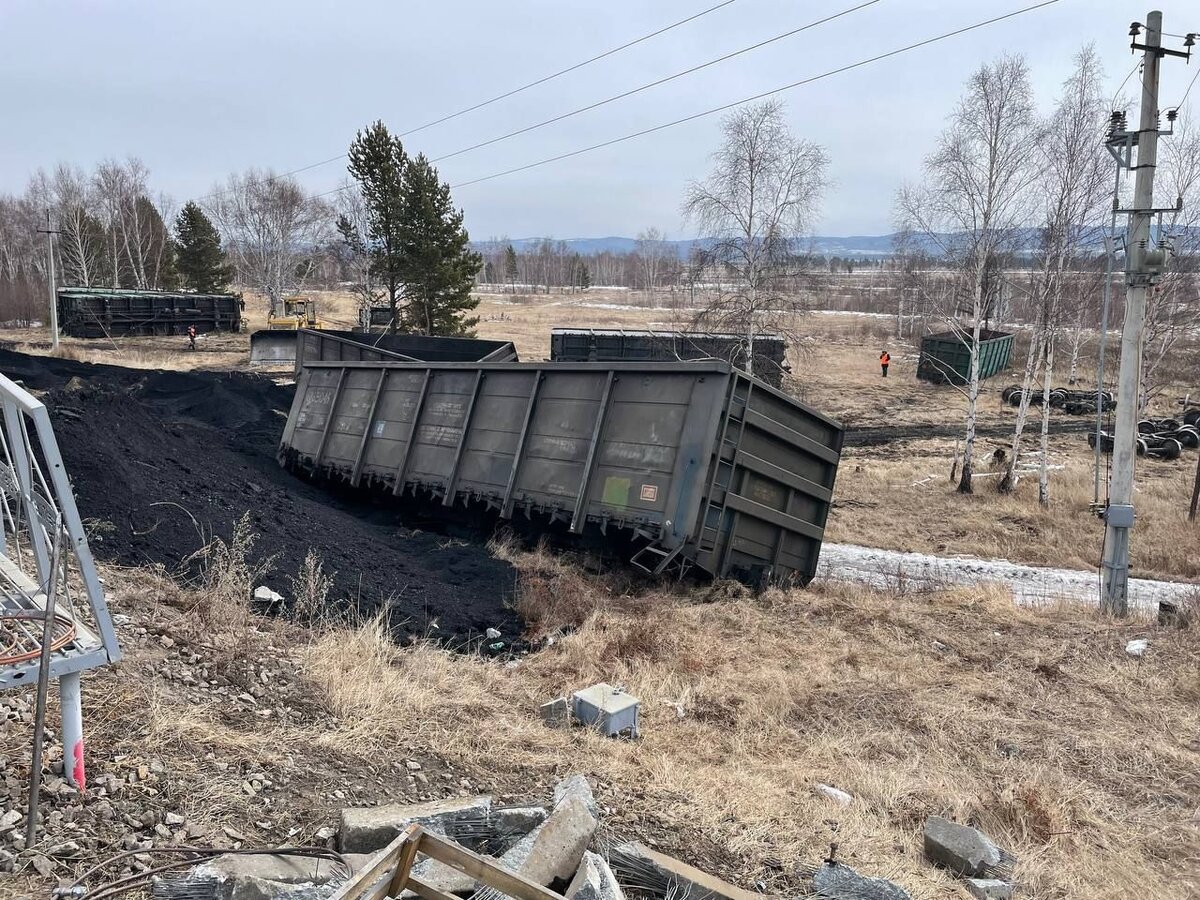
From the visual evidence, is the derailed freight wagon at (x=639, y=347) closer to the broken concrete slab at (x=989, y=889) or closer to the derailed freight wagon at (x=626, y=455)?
the derailed freight wagon at (x=626, y=455)

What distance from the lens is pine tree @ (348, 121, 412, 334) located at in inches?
1230

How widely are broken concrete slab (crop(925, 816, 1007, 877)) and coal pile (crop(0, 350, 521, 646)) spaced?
12.8ft

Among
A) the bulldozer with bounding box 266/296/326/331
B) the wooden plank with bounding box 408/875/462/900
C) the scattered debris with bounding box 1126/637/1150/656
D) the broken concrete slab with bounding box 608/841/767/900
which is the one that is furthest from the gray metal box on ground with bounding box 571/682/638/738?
the bulldozer with bounding box 266/296/326/331

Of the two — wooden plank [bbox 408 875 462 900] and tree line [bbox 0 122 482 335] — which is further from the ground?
tree line [bbox 0 122 482 335]

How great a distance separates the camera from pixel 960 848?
376 centimetres

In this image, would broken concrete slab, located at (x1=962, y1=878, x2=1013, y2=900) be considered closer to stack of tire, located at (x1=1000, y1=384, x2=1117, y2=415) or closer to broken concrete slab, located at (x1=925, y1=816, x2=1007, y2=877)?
broken concrete slab, located at (x1=925, y1=816, x2=1007, y2=877)

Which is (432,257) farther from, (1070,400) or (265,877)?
(265,877)

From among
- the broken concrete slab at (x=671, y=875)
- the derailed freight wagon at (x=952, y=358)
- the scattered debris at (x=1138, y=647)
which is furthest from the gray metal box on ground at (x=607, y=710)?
the derailed freight wagon at (x=952, y=358)

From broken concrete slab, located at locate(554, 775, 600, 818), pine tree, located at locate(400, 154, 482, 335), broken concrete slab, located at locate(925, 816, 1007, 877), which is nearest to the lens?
broken concrete slab, located at locate(554, 775, 600, 818)

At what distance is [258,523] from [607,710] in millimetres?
4677

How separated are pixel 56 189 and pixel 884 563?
3082 inches

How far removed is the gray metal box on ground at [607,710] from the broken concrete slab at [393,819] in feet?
4.93

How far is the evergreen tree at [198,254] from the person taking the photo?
46562 mm

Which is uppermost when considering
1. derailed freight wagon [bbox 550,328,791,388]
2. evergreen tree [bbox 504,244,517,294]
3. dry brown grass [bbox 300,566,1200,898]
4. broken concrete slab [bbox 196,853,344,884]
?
evergreen tree [bbox 504,244,517,294]
